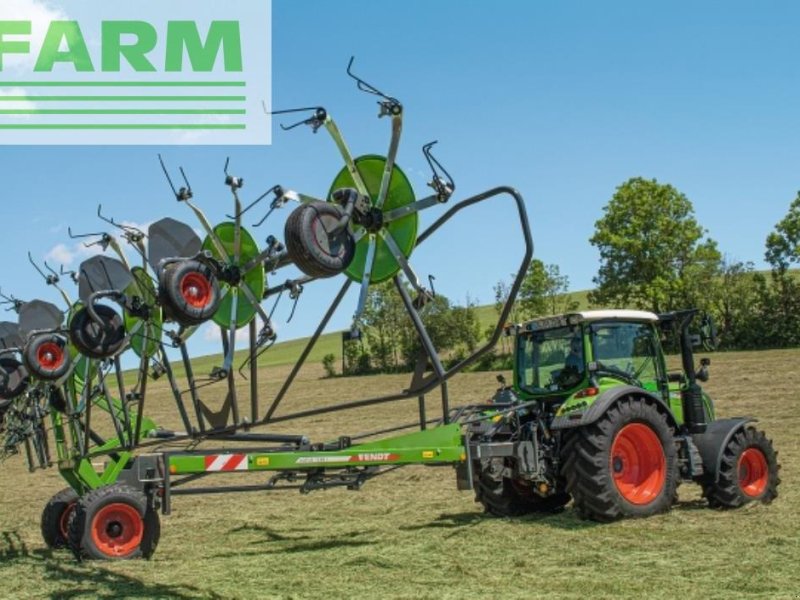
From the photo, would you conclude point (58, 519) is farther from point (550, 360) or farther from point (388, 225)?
point (550, 360)

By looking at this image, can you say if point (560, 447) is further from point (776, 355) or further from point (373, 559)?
point (776, 355)

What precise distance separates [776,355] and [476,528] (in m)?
30.1

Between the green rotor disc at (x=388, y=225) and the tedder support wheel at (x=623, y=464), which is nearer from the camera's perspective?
the green rotor disc at (x=388, y=225)

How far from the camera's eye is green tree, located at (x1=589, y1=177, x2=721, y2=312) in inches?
2037

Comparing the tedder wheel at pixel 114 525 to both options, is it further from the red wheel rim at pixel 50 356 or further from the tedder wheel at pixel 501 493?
the tedder wheel at pixel 501 493

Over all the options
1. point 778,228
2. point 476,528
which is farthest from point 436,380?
point 778,228

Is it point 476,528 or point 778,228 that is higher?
point 778,228

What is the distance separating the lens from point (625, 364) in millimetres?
10969

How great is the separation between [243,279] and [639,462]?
4.94m

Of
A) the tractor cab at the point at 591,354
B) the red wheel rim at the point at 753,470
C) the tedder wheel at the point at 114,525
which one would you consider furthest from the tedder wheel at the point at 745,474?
the tedder wheel at the point at 114,525

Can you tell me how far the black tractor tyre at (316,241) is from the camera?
701 centimetres

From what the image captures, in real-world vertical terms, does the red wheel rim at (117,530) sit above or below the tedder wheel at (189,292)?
below

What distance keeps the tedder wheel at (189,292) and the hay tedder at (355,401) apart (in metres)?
0.02

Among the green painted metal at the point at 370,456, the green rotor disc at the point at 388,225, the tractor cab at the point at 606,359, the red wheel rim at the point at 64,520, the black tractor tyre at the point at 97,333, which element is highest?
the green rotor disc at the point at 388,225
